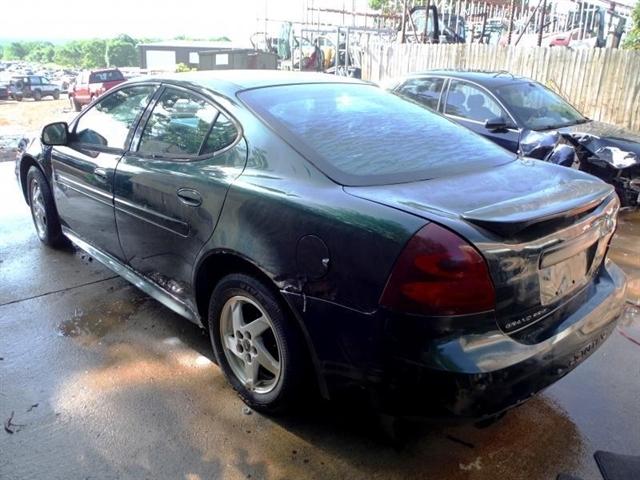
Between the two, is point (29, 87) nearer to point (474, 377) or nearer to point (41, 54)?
point (474, 377)

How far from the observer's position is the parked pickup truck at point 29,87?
34.1m

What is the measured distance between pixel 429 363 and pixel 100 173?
254 cm

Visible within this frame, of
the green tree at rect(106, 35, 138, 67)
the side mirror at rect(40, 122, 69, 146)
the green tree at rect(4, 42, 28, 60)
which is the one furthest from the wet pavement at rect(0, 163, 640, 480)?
the green tree at rect(4, 42, 28, 60)

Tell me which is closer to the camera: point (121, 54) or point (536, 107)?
point (536, 107)

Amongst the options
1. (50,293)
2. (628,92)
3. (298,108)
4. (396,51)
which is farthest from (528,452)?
(396,51)

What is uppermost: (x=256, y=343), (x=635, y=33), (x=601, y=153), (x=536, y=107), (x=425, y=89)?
(x=635, y=33)

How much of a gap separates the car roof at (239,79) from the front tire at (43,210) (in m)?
1.56

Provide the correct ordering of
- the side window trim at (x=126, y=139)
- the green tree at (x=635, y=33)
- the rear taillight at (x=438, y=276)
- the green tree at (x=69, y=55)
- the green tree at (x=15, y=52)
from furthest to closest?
the green tree at (x=15, y=52), the green tree at (x=69, y=55), the green tree at (x=635, y=33), the side window trim at (x=126, y=139), the rear taillight at (x=438, y=276)

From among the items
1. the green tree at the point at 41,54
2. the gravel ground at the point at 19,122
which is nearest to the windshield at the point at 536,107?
the gravel ground at the point at 19,122

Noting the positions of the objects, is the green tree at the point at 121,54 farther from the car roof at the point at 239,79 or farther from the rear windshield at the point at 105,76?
the car roof at the point at 239,79

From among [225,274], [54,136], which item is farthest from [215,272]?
[54,136]

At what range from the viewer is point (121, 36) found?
113562mm

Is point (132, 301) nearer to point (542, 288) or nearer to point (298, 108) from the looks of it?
point (298, 108)

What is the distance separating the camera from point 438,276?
6.24ft
